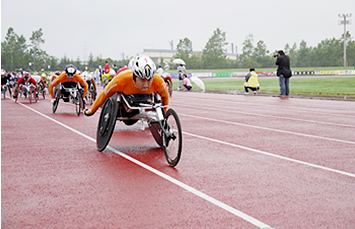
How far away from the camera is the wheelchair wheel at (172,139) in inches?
260

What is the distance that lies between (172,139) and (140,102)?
1311 mm

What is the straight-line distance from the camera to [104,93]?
26.6 feet

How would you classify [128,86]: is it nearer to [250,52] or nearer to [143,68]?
[143,68]

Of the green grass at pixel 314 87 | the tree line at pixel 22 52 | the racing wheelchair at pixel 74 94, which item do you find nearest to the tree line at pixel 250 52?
the tree line at pixel 22 52

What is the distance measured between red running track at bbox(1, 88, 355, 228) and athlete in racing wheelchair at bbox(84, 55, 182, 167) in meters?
0.41

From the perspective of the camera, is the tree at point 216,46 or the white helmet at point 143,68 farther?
the tree at point 216,46

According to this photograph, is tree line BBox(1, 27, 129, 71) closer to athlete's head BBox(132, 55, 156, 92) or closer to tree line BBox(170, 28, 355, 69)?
tree line BBox(170, 28, 355, 69)

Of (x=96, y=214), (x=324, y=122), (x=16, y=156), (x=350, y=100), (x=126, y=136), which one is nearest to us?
(x=96, y=214)

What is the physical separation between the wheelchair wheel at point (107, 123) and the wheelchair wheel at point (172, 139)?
3.43 feet

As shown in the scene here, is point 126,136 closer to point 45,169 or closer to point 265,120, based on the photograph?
point 45,169

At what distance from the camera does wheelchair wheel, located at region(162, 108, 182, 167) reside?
6.60 meters

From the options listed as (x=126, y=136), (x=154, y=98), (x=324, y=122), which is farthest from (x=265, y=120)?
(x=154, y=98)

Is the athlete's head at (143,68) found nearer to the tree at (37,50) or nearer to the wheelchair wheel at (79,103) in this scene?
the wheelchair wheel at (79,103)

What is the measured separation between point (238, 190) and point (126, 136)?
5.16 m
